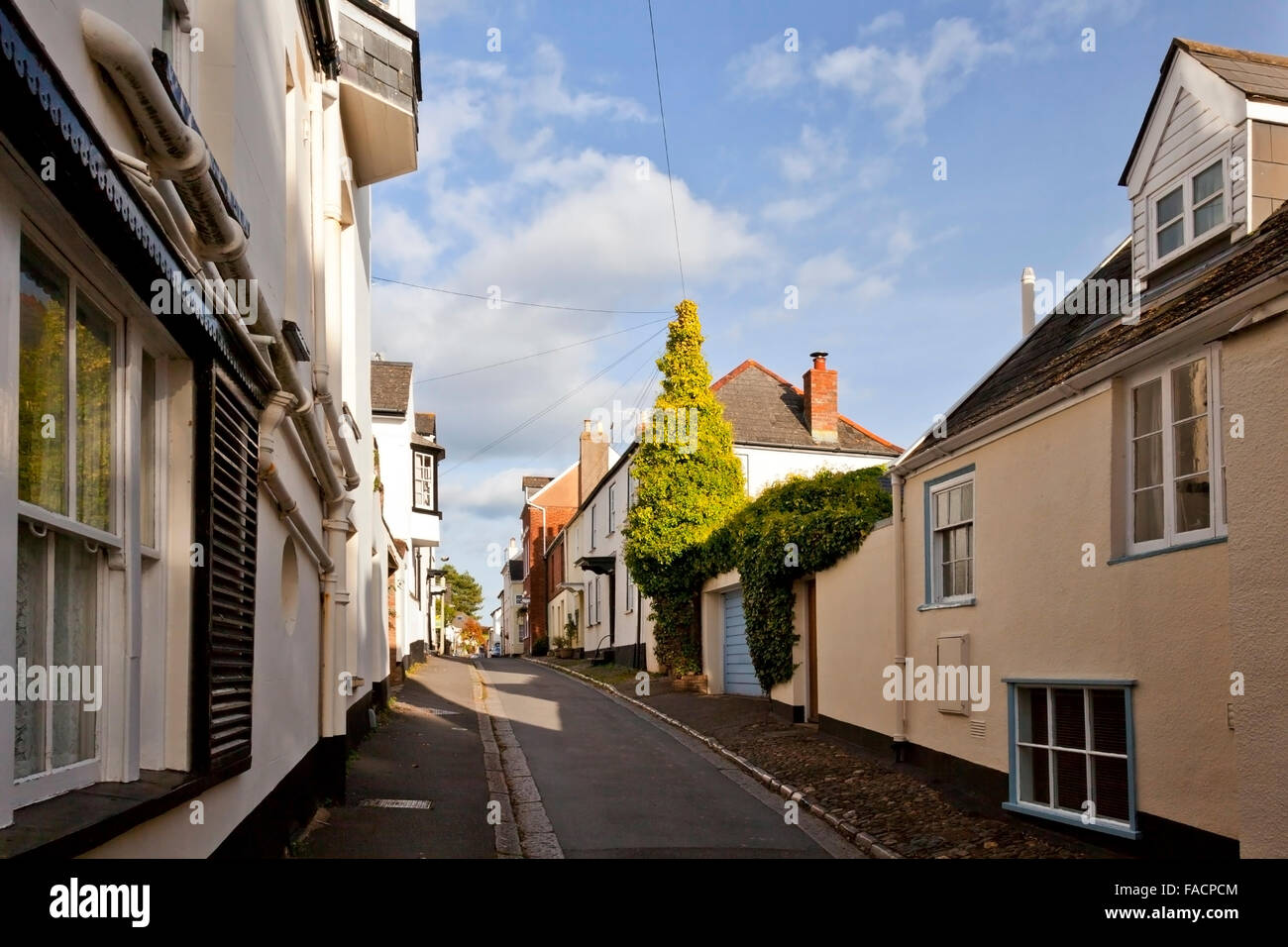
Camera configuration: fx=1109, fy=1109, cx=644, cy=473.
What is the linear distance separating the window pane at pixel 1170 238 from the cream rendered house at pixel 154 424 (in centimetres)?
720

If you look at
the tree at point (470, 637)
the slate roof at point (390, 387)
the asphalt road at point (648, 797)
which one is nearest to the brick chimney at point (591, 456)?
the slate roof at point (390, 387)

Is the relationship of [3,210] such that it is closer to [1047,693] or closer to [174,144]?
[174,144]

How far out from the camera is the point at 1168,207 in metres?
9.62

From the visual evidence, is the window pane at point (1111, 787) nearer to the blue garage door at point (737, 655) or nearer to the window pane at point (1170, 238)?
the window pane at point (1170, 238)

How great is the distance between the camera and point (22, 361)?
129 inches

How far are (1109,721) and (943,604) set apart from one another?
3.02 meters

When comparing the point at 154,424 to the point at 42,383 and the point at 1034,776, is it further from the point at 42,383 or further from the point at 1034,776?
the point at 1034,776

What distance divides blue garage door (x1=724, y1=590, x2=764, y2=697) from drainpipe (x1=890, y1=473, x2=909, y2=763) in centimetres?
845

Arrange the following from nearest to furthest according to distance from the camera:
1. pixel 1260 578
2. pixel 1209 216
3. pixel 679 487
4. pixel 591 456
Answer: pixel 1260 578 < pixel 1209 216 < pixel 679 487 < pixel 591 456

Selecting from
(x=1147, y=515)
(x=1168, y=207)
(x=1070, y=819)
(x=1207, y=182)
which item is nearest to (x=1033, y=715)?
(x=1070, y=819)

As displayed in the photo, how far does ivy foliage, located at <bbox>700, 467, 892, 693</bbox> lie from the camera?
1448 centimetres

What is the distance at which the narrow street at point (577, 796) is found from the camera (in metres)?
8.86

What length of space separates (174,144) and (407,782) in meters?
8.22
